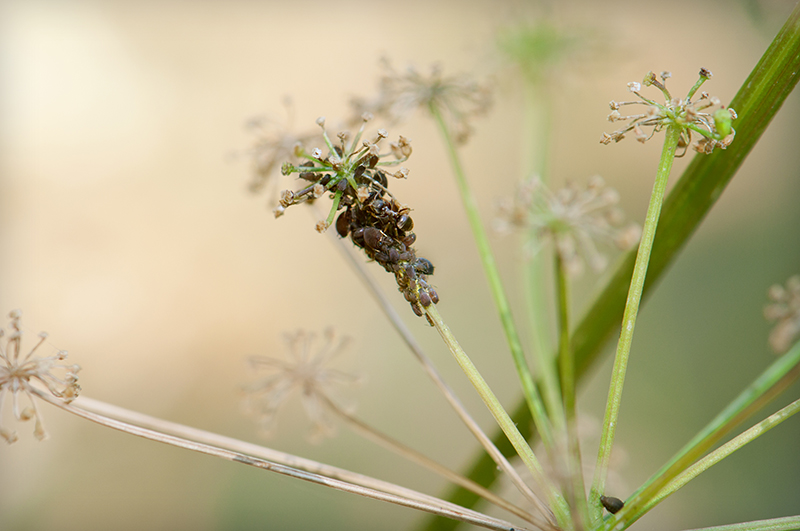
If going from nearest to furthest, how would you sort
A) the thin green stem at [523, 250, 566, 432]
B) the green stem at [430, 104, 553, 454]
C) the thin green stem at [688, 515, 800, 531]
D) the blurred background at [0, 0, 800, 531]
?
1. the thin green stem at [688, 515, 800, 531]
2. the green stem at [430, 104, 553, 454]
3. the thin green stem at [523, 250, 566, 432]
4. the blurred background at [0, 0, 800, 531]

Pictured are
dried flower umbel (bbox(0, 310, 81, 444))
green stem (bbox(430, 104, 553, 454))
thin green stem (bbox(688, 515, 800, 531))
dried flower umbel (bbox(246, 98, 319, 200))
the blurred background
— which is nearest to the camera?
thin green stem (bbox(688, 515, 800, 531))

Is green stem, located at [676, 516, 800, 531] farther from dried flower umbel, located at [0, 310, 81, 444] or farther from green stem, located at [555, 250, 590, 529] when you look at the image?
dried flower umbel, located at [0, 310, 81, 444]

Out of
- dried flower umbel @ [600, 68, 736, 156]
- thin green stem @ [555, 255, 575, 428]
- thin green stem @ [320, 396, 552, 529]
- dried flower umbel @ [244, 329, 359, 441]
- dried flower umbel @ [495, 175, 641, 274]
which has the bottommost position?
thin green stem @ [320, 396, 552, 529]

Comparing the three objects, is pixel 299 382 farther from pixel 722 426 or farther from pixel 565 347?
pixel 722 426

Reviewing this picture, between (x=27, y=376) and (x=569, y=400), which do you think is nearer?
(x=27, y=376)

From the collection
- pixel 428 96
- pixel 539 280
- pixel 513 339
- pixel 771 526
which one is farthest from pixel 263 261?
pixel 771 526

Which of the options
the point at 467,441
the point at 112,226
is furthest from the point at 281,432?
the point at 112,226

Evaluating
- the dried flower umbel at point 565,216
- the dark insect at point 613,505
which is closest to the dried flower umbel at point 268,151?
the dried flower umbel at point 565,216

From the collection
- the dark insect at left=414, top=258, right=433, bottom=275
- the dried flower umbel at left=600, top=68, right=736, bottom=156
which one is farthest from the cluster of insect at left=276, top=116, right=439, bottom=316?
the dried flower umbel at left=600, top=68, right=736, bottom=156
